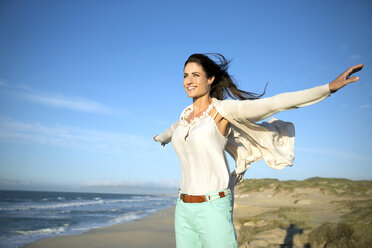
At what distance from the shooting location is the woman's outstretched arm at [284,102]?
176 cm

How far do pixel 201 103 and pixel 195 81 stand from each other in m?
0.21

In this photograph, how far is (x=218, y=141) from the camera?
7.38 ft

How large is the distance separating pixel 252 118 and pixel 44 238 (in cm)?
1036

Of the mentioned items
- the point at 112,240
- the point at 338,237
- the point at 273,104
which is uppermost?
the point at 273,104

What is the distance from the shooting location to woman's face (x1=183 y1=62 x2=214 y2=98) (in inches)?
99.0

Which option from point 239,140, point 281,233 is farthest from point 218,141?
point 281,233

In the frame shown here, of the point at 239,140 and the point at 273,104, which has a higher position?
the point at 273,104

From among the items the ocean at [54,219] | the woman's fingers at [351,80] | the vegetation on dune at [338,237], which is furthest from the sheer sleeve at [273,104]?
the ocean at [54,219]

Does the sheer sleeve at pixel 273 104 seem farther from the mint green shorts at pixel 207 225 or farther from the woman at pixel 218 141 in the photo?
the mint green shorts at pixel 207 225

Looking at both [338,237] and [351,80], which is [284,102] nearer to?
[351,80]

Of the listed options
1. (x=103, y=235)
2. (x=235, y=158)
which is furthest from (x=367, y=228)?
(x=103, y=235)

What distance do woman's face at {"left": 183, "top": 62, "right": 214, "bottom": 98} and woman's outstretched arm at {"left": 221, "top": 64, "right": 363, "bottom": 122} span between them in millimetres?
356

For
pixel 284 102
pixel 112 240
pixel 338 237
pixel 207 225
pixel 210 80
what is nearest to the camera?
pixel 284 102

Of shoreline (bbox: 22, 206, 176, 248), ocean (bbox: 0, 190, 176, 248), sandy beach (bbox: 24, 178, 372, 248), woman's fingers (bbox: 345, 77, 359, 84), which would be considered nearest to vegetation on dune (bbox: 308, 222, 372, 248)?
sandy beach (bbox: 24, 178, 372, 248)
